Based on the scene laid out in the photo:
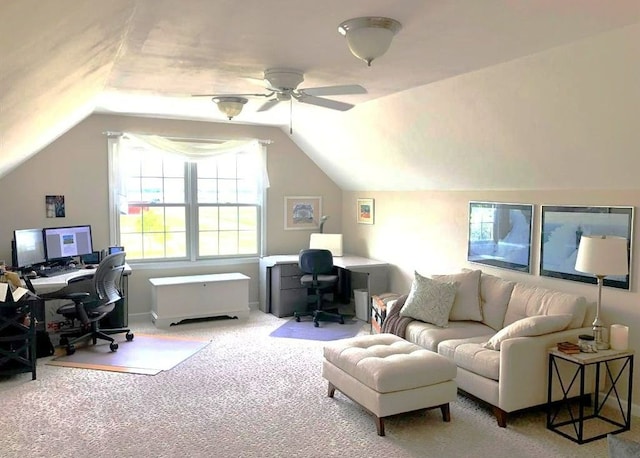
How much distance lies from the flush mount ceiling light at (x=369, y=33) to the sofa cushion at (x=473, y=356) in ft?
7.08

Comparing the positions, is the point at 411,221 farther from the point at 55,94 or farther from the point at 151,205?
the point at 55,94

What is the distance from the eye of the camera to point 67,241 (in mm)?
5426

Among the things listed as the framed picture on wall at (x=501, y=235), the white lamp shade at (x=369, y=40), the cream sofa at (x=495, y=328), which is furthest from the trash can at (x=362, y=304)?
the white lamp shade at (x=369, y=40)

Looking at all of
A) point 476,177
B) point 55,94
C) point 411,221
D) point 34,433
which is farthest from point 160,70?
point 411,221

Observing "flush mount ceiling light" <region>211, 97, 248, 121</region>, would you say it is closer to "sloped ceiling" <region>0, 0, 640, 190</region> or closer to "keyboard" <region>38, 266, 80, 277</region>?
"sloped ceiling" <region>0, 0, 640, 190</region>

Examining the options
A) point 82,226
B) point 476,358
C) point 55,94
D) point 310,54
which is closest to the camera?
point 55,94

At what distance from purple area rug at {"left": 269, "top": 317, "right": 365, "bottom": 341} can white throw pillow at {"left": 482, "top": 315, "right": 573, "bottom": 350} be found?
215 cm

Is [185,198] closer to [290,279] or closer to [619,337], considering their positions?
[290,279]

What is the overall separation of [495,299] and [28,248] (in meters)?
4.36

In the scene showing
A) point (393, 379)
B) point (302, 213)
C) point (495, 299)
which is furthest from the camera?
point (302, 213)

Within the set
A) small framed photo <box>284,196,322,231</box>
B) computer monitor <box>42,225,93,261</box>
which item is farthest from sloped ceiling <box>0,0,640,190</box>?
small framed photo <box>284,196,322,231</box>

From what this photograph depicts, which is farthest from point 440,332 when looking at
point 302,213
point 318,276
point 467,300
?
point 302,213

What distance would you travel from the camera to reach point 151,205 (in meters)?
6.34

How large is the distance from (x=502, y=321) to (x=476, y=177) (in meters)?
1.32
